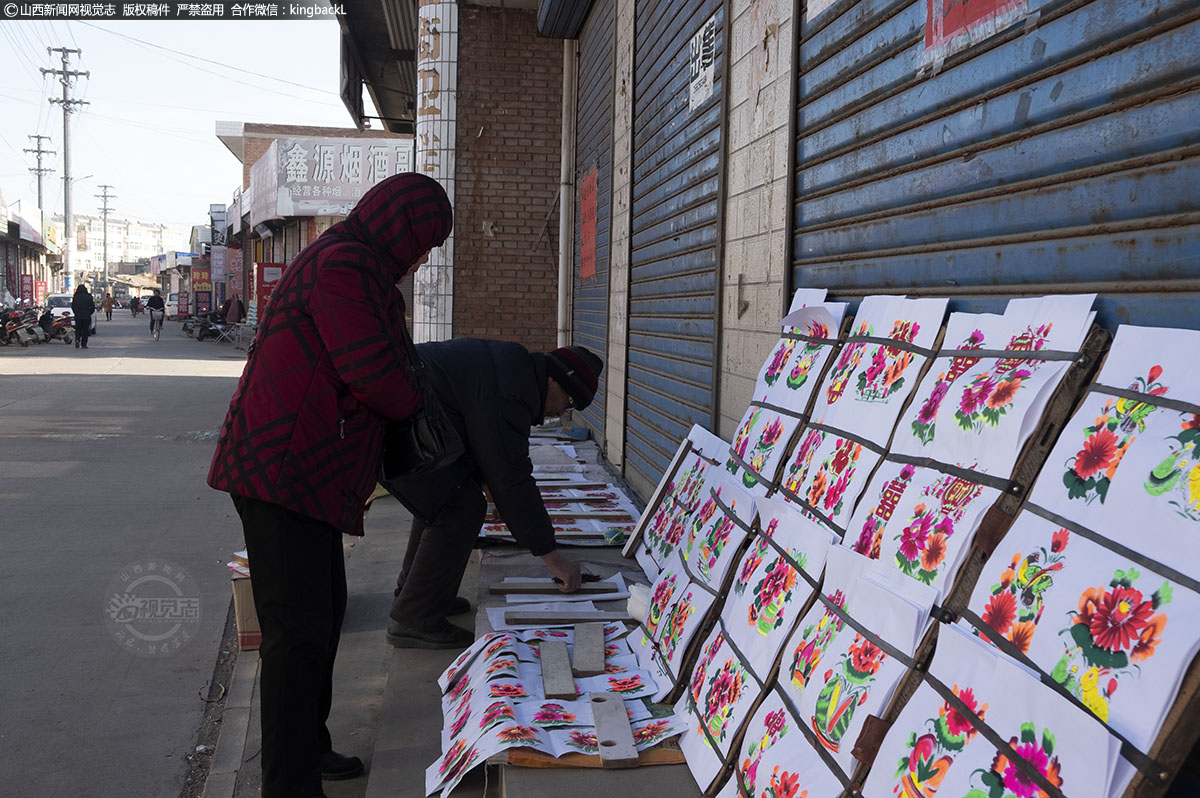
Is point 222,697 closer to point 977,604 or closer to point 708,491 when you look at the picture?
point 708,491

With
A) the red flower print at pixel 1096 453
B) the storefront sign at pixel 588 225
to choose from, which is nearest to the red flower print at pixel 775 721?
the red flower print at pixel 1096 453

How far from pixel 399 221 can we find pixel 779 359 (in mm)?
1395

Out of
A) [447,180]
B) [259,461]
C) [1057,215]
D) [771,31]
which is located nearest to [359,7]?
[447,180]

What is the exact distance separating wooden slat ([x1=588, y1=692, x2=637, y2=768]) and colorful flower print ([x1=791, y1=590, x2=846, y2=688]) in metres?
0.55

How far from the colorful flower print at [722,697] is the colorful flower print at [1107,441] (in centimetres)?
107

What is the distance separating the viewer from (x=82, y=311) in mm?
26000

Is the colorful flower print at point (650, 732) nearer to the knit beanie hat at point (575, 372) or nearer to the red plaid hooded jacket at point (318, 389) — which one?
the red plaid hooded jacket at point (318, 389)

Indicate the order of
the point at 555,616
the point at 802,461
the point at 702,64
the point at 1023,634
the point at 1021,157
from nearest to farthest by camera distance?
the point at 1023,634 < the point at 1021,157 < the point at 802,461 < the point at 555,616 < the point at 702,64

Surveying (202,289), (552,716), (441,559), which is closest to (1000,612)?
(552,716)

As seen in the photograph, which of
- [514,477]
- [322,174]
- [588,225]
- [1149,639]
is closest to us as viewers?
[1149,639]

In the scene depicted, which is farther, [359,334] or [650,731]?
[359,334]

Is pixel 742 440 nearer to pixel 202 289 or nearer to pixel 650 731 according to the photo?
pixel 650 731

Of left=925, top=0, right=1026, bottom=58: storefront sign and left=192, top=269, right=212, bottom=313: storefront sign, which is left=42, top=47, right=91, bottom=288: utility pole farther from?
left=925, top=0, right=1026, bottom=58: storefront sign

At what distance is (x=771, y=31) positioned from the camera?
3.80 m
